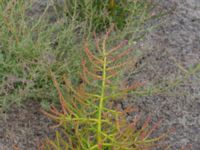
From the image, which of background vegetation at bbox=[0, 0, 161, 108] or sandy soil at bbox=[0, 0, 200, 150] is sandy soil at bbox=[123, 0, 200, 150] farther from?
background vegetation at bbox=[0, 0, 161, 108]

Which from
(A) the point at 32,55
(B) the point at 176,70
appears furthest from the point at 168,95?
(A) the point at 32,55

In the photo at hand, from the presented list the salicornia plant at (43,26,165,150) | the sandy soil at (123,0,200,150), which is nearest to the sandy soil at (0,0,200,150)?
the sandy soil at (123,0,200,150)

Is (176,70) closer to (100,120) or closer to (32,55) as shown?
(32,55)

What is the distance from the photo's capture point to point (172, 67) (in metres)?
2.44

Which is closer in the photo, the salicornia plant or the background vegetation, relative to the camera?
the salicornia plant

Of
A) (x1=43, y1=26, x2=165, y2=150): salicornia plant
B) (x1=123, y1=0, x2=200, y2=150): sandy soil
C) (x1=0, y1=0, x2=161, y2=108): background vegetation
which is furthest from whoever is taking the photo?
(x1=123, y1=0, x2=200, y2=150): sandy soil

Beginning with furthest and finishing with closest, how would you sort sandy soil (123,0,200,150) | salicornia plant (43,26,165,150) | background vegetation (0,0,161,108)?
1. sandy soil (123,0,200,150)
2. background vegetation (0,0,161,108)
3. salicornia plant (43,26,165,150)

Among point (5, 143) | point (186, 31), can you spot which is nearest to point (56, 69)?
point (5, 143)

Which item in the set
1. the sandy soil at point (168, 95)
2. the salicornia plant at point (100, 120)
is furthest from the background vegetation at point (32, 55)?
the salicornia plant at point (100, 120)

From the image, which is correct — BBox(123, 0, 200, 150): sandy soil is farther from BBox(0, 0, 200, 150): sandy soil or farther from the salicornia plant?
the salicornia plant

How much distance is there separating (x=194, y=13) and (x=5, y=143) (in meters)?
1.22

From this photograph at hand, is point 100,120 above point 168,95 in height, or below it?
above

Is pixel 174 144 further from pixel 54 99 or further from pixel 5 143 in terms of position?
pixel 5 143

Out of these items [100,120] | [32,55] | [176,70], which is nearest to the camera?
[100,120]
